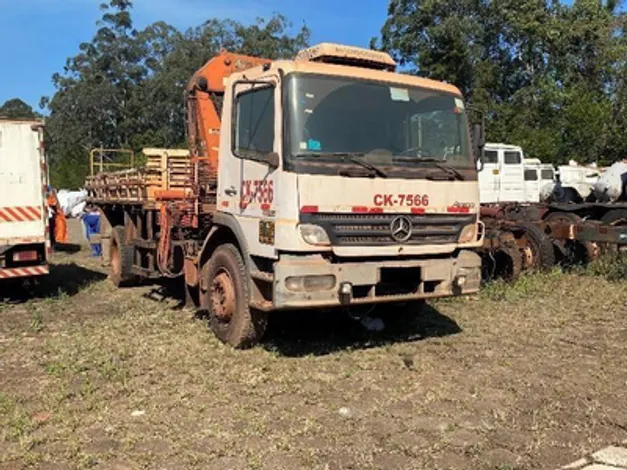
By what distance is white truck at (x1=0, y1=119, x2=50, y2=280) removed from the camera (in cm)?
930

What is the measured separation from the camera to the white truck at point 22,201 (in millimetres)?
9305

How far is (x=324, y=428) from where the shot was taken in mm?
4551

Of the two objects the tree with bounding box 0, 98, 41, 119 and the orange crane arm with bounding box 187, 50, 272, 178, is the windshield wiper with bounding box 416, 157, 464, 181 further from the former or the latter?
the tree with bounding box 0, 98, 41, 119

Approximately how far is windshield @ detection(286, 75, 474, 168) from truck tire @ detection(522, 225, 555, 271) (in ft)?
14.2

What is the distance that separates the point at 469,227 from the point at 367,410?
2391mm

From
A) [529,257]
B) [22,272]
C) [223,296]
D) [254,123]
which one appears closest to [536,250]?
[529,257]

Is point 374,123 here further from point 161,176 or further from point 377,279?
point 161,176

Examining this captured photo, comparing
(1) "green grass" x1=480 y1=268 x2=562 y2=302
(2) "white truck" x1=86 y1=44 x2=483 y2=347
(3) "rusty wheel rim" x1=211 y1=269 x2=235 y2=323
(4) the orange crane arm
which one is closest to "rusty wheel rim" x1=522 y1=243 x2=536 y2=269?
(1) "green grass" x1=480 y1=268 x2=562 y2=302

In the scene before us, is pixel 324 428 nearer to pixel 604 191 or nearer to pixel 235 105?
pixel 235 105

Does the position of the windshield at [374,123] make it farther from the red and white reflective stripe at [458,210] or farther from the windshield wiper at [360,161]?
the red and white reflective stripe at [458,210]

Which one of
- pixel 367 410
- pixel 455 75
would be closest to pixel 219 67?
pixel 367 410

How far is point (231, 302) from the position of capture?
6.45 metres

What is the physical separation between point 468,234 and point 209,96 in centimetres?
421

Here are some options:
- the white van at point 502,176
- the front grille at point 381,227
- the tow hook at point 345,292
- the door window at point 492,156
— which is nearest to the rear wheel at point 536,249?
the front grille at point 381,227
